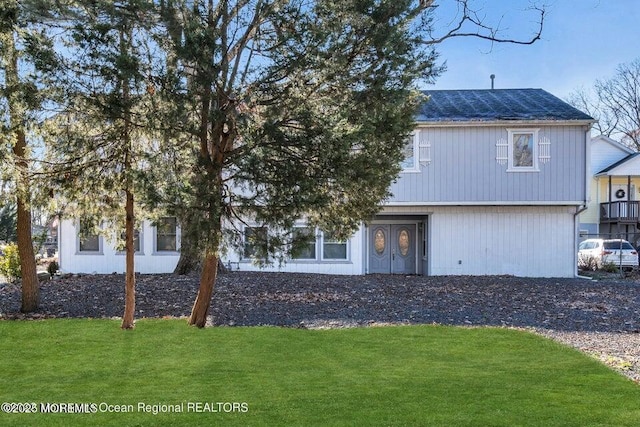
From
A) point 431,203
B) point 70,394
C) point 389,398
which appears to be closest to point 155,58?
point 70,394

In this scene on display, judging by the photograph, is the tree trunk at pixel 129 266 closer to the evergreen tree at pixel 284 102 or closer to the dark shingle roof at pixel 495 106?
the evergreen tree at pixel 284 102

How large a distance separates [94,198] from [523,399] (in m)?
6.19

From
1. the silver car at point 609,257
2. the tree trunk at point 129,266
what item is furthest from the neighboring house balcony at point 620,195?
the tree trunk at point 129,266

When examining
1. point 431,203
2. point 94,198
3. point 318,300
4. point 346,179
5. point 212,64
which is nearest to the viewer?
point 212,64

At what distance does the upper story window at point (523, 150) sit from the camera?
672 inches

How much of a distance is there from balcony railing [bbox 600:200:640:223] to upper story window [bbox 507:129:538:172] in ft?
48.4

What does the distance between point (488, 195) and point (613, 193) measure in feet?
63.4

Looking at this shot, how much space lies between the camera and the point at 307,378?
5.61 meters

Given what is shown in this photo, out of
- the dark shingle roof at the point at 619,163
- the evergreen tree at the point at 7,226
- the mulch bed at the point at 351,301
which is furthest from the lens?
the dark shingle roof at the point at 619,163

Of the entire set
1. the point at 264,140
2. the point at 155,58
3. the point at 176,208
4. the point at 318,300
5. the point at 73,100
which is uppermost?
the point at 155,58

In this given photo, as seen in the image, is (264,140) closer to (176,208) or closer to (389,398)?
(176,208)

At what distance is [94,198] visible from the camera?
7.75 meters

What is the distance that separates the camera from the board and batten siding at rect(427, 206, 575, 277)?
17.6 meters

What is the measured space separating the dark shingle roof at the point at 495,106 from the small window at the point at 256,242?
10202 mm
